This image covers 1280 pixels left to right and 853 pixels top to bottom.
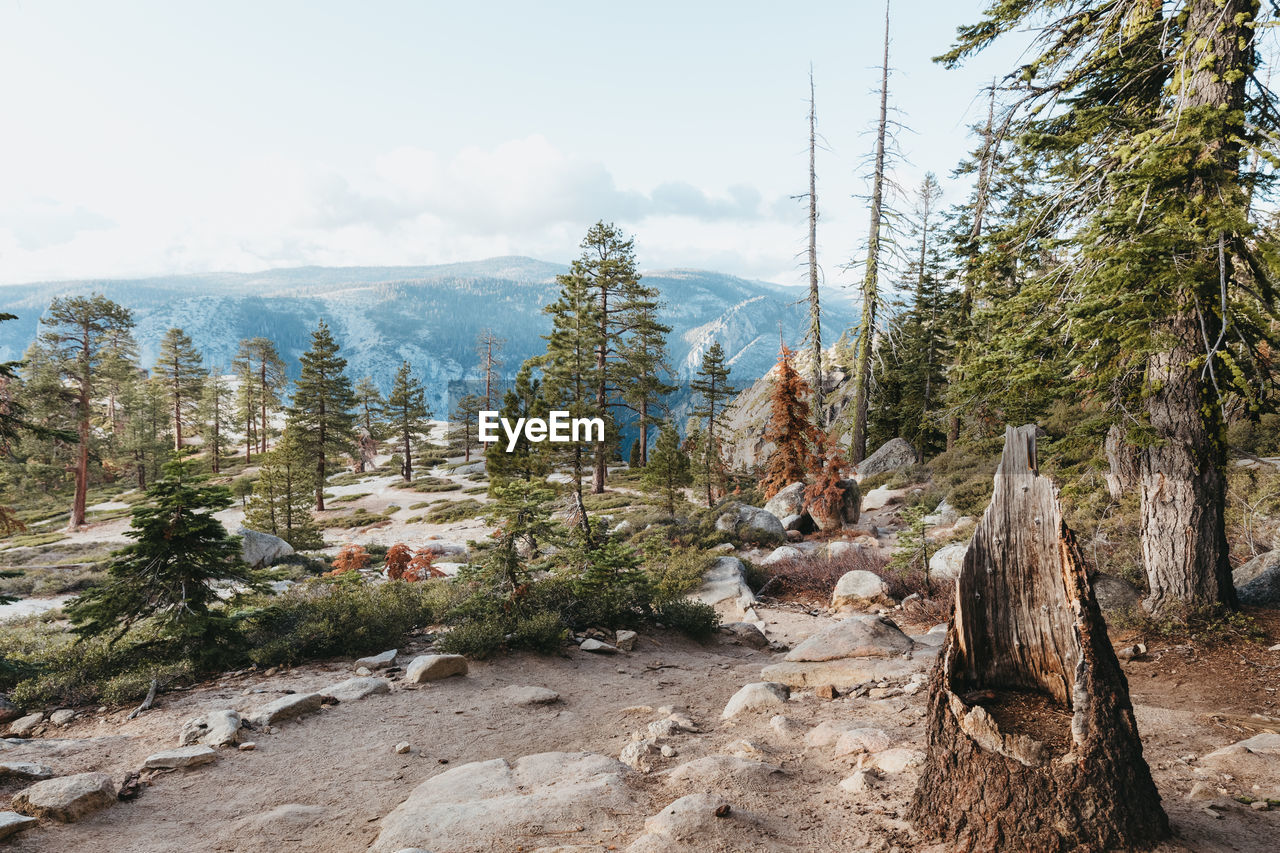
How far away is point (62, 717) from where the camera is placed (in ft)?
18.2

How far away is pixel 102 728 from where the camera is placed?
212 inches

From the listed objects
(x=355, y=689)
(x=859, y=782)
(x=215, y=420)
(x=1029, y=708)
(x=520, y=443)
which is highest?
(x=1029, y=708)

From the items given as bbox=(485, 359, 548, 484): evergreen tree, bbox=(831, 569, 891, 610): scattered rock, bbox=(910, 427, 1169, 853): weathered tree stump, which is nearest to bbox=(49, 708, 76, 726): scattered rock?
bbox=(910, 427, 1169, 853): weathered tree stump

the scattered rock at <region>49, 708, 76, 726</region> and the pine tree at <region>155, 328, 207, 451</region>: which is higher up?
the pine tree at <region>155, 328, 207, 451</region>

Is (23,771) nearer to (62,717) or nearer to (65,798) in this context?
(65,798)

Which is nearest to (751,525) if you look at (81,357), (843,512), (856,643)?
(843,512)

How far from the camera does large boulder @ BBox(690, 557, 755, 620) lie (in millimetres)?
11266

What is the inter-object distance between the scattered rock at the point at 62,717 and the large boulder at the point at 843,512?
1592cm

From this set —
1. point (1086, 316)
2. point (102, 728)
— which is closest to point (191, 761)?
point (102, 728)

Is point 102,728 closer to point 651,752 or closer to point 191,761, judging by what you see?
point 191,761

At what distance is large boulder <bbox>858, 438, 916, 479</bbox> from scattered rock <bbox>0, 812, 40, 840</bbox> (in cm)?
2470

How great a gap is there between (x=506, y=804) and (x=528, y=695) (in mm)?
2709

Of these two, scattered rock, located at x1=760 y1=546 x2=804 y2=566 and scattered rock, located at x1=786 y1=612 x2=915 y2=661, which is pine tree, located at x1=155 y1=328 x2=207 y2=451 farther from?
scattered rock, located at x1=786 y1=612 x2=915 y2=661

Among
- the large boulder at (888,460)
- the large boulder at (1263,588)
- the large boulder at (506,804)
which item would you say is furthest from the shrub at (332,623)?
the large boulder at (888,460)
